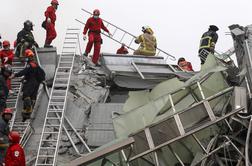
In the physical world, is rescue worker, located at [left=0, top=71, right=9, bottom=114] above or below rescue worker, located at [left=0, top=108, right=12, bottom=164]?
above

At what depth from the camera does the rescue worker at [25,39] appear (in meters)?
15.3

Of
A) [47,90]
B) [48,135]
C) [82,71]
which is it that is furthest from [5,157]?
[82,71]

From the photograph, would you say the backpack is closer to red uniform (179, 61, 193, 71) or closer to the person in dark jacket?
the person in dark jacket

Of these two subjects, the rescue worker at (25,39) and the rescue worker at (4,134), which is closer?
the rescue worker at (4,134)

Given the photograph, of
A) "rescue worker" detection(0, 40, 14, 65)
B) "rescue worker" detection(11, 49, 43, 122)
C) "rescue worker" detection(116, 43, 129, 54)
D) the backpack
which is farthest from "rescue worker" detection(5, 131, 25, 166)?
"rescue worker" detection(116, 43, 129, 54)

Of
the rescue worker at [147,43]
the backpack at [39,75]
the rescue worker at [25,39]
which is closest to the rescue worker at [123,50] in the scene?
the rescue worker at [147,43]

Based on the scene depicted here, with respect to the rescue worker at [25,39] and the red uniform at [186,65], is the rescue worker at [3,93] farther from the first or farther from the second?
the red uniform at [186,65]

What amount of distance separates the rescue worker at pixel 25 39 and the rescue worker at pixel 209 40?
15.3 feet

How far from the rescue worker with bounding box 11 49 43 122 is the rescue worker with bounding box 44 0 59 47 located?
9.04ft

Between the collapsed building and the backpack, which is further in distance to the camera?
the backpack

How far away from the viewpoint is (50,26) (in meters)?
16.4

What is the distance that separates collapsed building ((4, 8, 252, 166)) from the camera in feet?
31.7

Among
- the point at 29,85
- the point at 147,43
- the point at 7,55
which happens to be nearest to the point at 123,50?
the point at 147,43

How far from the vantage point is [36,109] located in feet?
45.1
